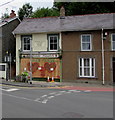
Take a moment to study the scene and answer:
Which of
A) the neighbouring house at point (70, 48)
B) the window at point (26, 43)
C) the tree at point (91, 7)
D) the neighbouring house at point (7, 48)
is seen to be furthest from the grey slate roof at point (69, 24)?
the tree at point (91, 7)

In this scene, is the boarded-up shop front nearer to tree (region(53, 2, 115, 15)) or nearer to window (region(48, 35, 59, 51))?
window (region(48, 35, 59, 51))

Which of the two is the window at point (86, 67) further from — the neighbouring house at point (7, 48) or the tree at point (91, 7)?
the tree at point (91, 7)

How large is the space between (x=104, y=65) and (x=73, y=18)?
7.19 m

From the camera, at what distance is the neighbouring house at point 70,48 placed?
20.3 meters

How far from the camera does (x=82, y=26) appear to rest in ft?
69.4

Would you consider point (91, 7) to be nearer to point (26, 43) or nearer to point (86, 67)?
point (26, 43)

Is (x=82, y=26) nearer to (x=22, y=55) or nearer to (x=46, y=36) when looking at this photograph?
(x=46, y=36)

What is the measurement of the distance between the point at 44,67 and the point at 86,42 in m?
5.80

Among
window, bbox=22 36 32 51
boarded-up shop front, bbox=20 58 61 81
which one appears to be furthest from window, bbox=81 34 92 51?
window, bbox=22 36 32 51

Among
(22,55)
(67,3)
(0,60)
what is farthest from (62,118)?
(67,3)

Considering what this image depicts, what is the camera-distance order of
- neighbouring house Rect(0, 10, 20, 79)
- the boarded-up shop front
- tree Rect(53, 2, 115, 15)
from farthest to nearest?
1. tree Rect(53, 2, 115, 15)
2. neighbouring house Rect(0, 10, 20, 79)
3. the boarded-up shop front

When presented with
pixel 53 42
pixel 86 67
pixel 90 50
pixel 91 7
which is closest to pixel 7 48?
pixel 53 42

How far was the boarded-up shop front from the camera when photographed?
22156mm

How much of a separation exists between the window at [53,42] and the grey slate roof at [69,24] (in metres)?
1.02
